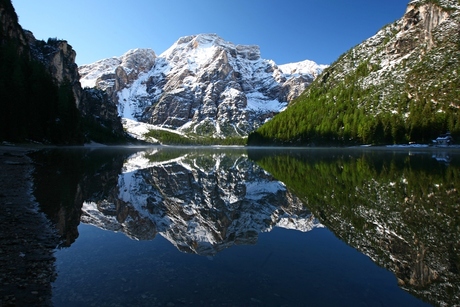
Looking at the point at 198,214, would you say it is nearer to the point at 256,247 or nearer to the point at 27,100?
the point at 256,247

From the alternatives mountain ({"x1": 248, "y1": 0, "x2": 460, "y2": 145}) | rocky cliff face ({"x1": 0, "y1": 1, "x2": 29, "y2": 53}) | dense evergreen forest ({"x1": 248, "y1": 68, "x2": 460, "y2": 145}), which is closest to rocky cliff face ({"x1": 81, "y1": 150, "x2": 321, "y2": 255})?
rocky cliff face ({"x1": 0, "y1": 1, "x2": 29, "y2": 53})

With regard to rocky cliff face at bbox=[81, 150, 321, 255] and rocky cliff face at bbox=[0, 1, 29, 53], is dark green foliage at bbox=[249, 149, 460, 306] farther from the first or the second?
rocky cliff face at bbox=[0, 1, 29, 53]

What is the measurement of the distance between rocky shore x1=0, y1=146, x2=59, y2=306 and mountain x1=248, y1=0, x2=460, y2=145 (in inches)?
4557

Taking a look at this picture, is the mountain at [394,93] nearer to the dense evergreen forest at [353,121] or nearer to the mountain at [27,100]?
the dense evergreen forest at [353,121]

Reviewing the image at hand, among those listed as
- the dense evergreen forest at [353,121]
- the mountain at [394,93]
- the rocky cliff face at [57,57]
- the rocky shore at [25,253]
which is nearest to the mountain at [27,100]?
the rocky cliff face at [57,57]

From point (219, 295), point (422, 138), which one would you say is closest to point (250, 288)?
point (219, 295)

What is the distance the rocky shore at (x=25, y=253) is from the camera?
5281 millimetres

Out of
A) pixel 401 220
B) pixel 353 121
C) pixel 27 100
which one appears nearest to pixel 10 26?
pixel 27 100

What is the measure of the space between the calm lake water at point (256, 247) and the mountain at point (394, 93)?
105 metres

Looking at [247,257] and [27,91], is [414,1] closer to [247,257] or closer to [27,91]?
[27,91]

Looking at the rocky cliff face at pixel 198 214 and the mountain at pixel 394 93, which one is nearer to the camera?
the rocky cliff face at pixel 198 214

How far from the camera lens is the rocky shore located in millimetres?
5281

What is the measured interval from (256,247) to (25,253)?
261 inches

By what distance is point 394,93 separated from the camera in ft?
449
